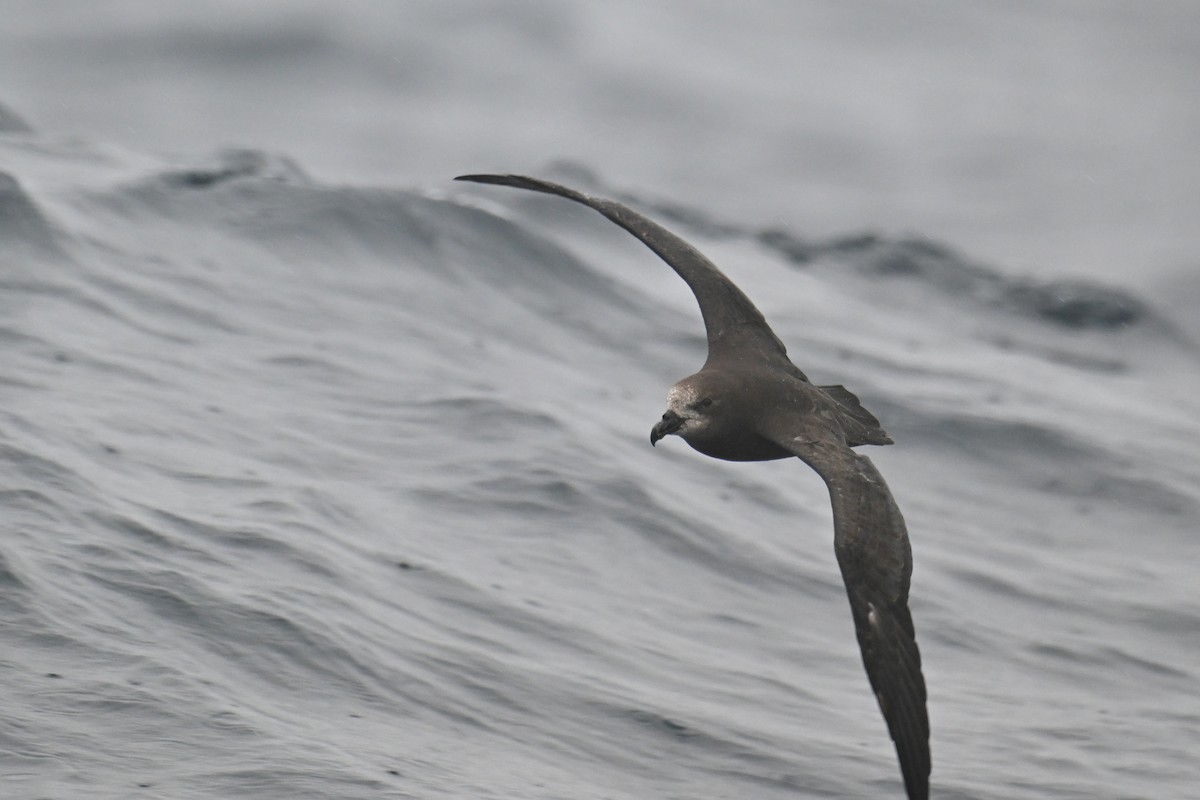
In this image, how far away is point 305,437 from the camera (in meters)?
13.8

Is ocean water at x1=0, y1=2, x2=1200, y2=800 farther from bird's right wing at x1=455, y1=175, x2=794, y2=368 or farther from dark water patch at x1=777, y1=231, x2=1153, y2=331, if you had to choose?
bird's right wing at x1=455, y1=175, x2=794, y2=368

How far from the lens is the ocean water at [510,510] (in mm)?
9594

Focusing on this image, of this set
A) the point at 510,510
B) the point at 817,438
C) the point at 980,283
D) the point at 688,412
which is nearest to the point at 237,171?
the point at 510,510

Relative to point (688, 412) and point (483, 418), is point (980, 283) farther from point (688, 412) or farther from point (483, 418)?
point (688, 412)

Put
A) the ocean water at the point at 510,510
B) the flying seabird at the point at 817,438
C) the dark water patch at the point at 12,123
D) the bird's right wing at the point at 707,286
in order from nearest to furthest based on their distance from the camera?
the flying seabird at the point at 817,438 < the ocean water at the point at 510,510 < the bird's right wing at the point at 707,286 < the dark water patch at the point at 12,123

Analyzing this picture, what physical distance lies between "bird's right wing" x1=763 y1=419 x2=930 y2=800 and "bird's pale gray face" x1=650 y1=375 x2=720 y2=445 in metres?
0.60

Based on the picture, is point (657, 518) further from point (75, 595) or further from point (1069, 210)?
point (1069, 210)

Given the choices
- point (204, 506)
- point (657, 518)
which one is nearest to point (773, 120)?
point (657, 518)

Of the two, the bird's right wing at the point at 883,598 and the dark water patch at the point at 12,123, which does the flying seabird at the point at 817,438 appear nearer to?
the bird's right wing at the point at 883,598

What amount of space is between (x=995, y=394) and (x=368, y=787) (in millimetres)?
13071

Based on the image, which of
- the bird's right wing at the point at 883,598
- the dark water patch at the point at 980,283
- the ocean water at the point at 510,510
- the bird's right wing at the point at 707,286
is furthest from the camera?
the dark water patch at the point at 980,283

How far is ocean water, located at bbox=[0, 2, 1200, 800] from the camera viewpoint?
9.59m

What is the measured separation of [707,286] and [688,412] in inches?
71.1

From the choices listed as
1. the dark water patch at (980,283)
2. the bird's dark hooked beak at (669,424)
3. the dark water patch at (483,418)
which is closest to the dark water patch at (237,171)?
the dark water patch at (483,418)
